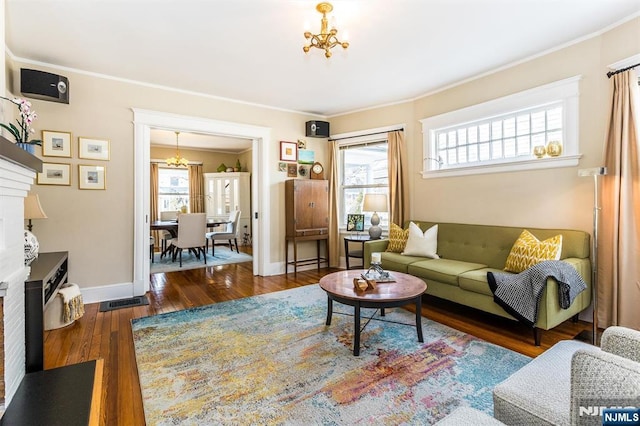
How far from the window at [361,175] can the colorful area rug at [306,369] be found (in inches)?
92.3

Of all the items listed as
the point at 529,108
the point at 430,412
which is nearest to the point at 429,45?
the point at 529,108

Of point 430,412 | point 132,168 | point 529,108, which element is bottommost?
point 430,412

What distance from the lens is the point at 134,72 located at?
351 centimetres

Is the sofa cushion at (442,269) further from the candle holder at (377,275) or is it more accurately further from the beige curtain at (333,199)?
the beige curtain at (333,199)

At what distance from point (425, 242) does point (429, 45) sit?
84.8 inches

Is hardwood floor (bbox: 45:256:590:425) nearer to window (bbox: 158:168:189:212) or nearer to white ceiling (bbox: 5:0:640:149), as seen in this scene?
white ceiling (bbox: 5:0:640:149)

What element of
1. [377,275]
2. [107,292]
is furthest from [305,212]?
[107,292]

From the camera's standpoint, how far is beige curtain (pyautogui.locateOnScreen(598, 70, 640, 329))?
2.52 metres

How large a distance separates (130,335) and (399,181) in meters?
3.74

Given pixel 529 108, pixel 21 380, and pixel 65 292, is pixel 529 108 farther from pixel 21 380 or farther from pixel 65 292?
pixel 65 292

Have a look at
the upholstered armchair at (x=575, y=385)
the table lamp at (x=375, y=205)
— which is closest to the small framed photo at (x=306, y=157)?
the table lamp at (x=375, y=205)

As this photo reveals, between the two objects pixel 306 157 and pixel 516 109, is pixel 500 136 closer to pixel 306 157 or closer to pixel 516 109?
pixel 516 109

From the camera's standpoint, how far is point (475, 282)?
2.80 metres

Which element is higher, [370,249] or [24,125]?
[24,125]
